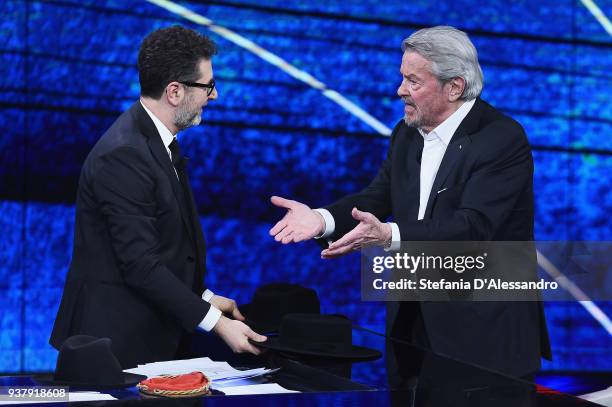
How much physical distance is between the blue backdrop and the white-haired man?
82.2 inches

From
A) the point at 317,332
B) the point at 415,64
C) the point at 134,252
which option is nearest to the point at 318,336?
the point at 317,332

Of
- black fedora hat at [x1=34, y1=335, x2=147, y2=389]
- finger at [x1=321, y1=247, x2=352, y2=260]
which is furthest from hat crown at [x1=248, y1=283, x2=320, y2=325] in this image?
black fedora hat at [x1=34, y1=335, x2=147, y2=389]

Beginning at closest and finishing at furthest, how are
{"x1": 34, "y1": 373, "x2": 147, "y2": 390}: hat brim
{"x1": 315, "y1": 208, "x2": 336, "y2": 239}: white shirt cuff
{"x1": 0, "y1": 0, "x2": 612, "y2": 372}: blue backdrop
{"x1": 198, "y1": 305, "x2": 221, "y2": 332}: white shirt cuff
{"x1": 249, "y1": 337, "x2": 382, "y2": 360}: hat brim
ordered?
{"x1": 34, "y1": 373, "x2": 147, "y2": 390}: hat brim → {"x1": 249, "y1": 337, "x2": 382, "y2": 360}: hat brim → {"x1": 198, "y1": 305, "x2": 221, "y2": 332}: white shirt cuff → {"x1": 315, "y1": 208, "x2": 336, "y2": 239}: white shirt cuff → {"x1": 0, "y1": 0, "x2": 612, "y2": 372}: blue backdrop

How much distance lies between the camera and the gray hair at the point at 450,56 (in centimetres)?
284


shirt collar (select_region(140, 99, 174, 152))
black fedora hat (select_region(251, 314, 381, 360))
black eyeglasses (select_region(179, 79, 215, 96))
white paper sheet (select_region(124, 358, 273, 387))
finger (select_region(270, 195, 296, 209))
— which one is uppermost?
black eyeglasses (select_region(179, 79, 215, 96))

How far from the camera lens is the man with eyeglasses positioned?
245 cm

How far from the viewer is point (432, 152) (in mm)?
2896

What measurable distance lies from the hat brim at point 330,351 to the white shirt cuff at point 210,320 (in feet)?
0.44

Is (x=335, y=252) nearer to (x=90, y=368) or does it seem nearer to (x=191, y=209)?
(x=191, y=209)

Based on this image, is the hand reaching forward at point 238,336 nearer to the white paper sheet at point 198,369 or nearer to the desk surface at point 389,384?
the desk surface at point 389,384

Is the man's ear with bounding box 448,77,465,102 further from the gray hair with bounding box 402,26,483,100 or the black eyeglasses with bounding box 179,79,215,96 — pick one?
the black eyeglasses with bounding box 179,79,215,96

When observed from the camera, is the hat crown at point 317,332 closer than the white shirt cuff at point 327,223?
Yes

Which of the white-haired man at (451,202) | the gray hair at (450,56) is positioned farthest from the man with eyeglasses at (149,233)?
the gray hair at (450,56)

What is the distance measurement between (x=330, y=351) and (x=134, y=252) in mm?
578
